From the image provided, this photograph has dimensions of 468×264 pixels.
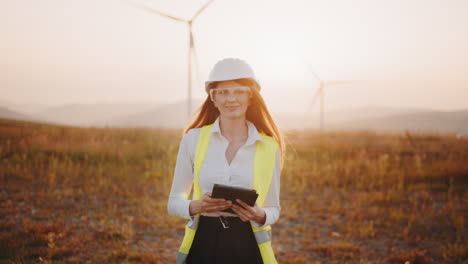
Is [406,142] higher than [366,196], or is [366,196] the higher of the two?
[406,142]

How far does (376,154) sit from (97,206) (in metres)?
9.65

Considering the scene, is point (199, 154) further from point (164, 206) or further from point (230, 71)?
point (164, 206)

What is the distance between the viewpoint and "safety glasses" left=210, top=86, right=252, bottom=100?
6.75 feet

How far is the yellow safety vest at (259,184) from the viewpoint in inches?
79.0

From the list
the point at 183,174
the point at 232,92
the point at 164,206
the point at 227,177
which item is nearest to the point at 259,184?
the point at 227,177

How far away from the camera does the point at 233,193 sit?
1774 millimetres

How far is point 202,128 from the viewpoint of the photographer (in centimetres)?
219

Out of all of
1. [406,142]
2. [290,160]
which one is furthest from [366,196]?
[406,142]

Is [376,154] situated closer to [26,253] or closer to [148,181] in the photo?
[148,181]

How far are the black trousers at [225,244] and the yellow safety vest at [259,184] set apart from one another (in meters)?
0.04

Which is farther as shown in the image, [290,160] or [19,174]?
[290,160]

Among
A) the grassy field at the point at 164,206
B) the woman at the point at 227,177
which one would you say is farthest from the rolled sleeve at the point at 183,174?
the grassy field at the point at 164,206

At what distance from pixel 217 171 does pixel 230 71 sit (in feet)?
2.07

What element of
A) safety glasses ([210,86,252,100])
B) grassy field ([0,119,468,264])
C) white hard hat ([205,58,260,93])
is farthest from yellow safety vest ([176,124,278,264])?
grassy field ([0,119,468,264])
